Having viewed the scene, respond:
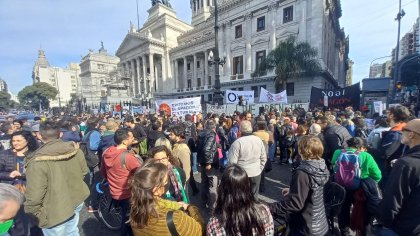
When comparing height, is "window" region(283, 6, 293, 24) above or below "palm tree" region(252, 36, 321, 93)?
above

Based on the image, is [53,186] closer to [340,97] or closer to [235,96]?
[235,96]

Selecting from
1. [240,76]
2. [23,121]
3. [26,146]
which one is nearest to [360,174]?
[26,146]

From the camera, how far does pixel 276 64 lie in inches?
845

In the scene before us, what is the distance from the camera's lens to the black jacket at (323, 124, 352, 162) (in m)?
3.90

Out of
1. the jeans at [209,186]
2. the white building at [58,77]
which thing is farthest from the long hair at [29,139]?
the white building at [58,77]

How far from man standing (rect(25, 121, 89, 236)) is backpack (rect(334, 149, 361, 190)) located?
358cm

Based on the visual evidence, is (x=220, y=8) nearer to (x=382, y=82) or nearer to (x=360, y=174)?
(x=382, y=82)

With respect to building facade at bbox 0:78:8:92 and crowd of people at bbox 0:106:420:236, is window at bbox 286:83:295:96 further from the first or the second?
building facade at bbox 0:78:8:92

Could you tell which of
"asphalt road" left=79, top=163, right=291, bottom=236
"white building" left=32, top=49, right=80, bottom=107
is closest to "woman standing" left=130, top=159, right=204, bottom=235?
"asphalt road" left=79, top=163, right=291, bottom=236

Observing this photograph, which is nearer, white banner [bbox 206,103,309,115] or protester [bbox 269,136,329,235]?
protester [bbox 269,136,329,235]

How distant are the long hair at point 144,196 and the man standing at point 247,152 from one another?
2.00m

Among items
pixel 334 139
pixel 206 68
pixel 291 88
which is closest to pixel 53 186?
pixel 334 139

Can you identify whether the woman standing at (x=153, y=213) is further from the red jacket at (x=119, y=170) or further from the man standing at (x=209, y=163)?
the man standing at (x=209, y=163)

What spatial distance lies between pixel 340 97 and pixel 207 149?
10107 millimetres
